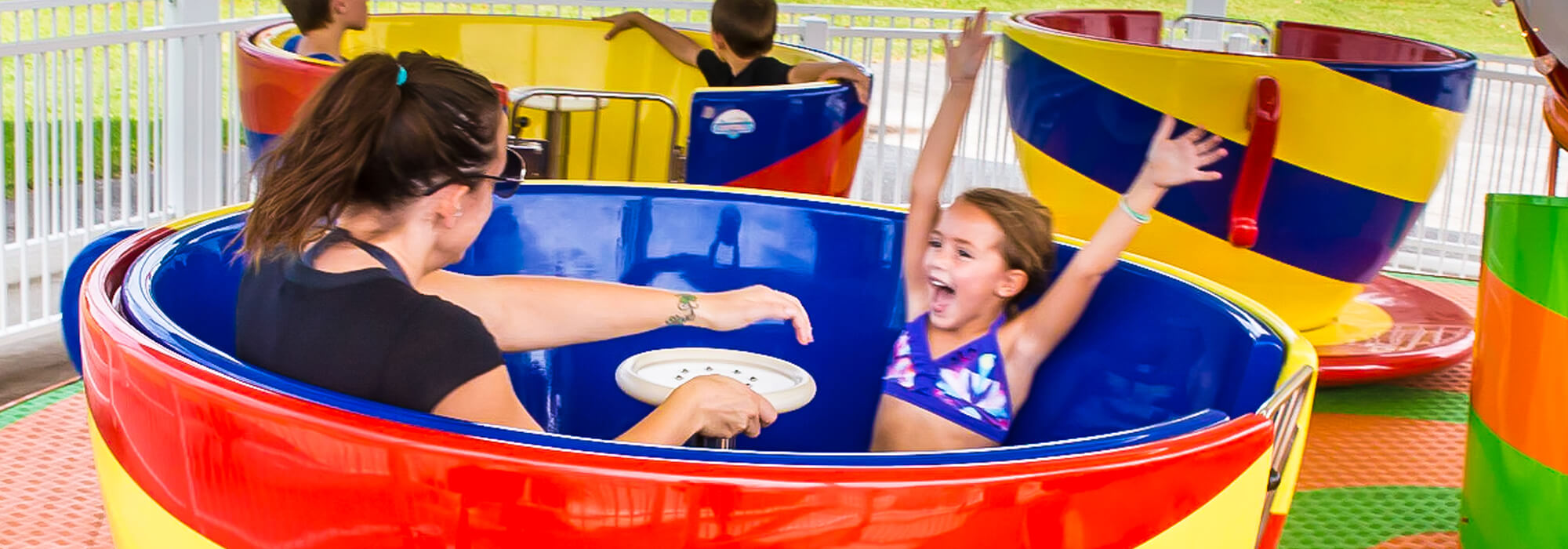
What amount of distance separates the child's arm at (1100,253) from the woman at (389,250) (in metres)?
0.66

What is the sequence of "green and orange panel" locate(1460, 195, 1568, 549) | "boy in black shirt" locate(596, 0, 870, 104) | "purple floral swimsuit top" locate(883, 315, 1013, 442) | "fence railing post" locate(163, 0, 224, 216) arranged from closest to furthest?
"green and orange panel" locate(1460, 195, 1568, 549), "purple floral swimsuit top" locate(883, 315, 1013, 442), "boy in black shirt" locate(596, 0, 870, 104), "fence railing post" locate(163, 0, 224, 216)

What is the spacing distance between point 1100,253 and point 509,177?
32.6 inches

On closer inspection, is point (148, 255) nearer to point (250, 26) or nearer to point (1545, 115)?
point (1545, 115)

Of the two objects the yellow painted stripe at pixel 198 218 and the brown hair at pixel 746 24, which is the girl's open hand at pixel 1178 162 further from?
the brown hair at pixel 746 24

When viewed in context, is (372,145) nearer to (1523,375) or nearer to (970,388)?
(970,388)

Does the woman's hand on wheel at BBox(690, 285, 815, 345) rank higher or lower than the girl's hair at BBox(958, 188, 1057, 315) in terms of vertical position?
lower

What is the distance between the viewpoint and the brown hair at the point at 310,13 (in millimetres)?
3666

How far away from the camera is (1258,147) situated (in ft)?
9.26

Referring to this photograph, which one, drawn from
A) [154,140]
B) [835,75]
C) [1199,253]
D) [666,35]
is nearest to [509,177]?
[1199,253]

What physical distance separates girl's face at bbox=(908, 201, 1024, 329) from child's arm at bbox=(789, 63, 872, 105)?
152cm

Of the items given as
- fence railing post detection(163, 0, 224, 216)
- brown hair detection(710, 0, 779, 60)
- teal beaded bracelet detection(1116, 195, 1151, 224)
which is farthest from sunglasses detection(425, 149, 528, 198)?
fence railing post detection(163, 0, 224, 216)

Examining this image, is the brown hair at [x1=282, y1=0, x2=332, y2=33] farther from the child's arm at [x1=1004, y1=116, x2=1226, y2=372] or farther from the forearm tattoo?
the child's arm at [x1=1004, y1=116, x2=1226, y2=372]

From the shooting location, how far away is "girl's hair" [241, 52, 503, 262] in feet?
4.49

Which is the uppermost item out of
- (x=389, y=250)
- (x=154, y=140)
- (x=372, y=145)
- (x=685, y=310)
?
(x=372, y=145)
